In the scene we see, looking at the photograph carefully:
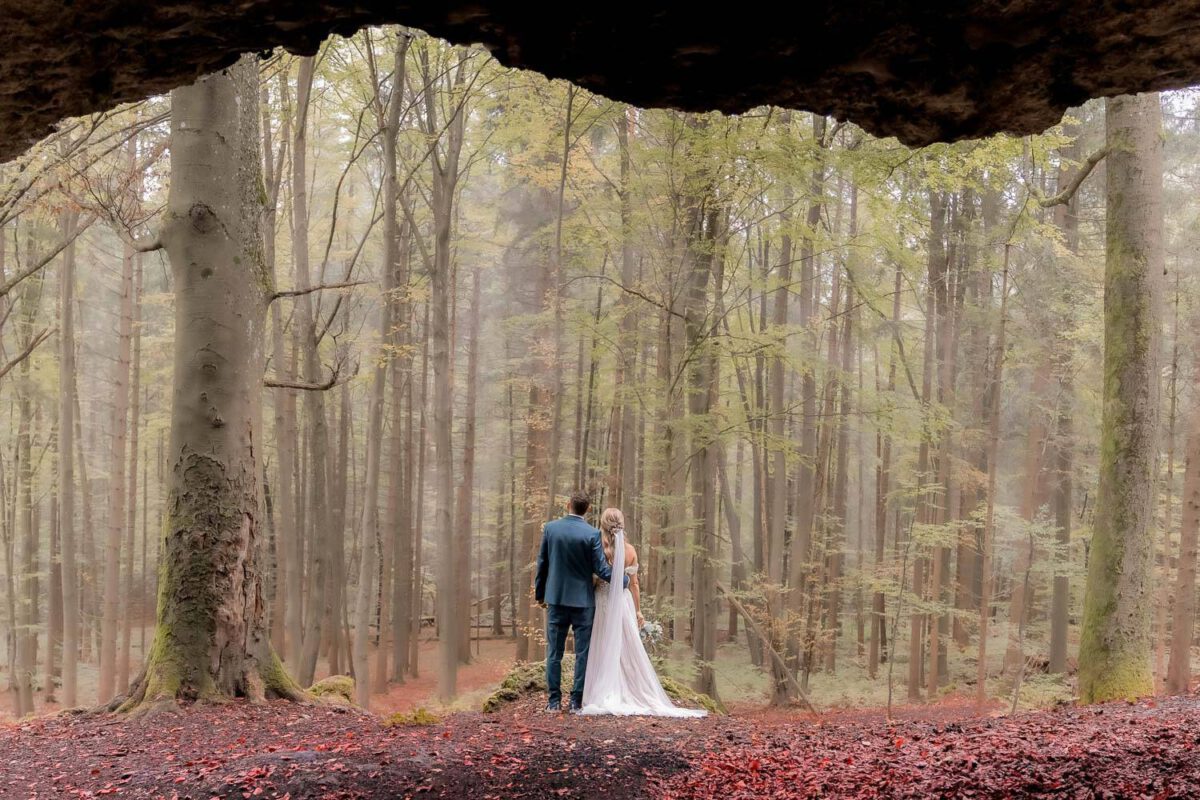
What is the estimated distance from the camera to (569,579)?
710cm

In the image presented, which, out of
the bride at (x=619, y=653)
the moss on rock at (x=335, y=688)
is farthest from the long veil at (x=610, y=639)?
the moss on rock at (x=335, y=688)

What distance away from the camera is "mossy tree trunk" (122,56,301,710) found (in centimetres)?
625

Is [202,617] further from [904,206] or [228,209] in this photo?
[904,206]

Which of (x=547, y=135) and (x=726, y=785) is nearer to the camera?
(x=726, y=785)

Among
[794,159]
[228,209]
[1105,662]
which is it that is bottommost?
[1105,662]

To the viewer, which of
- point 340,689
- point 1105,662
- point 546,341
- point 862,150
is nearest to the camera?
point 1105,662

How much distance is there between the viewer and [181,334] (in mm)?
6477

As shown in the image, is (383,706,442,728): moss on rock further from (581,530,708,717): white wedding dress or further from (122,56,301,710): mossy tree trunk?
(581,530,708,717): white wedding dress

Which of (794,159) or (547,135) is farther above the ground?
(547,135)

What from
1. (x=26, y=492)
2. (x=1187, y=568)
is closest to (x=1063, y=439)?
(x=1187, y=568)

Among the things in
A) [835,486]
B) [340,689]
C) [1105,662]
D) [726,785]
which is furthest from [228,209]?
[835,486]

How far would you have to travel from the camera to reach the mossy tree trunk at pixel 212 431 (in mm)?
6254

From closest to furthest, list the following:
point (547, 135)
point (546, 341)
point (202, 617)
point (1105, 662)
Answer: point (202, 617), point (1105, 662), point (547, 135), point (546, 341)

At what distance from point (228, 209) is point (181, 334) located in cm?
111
